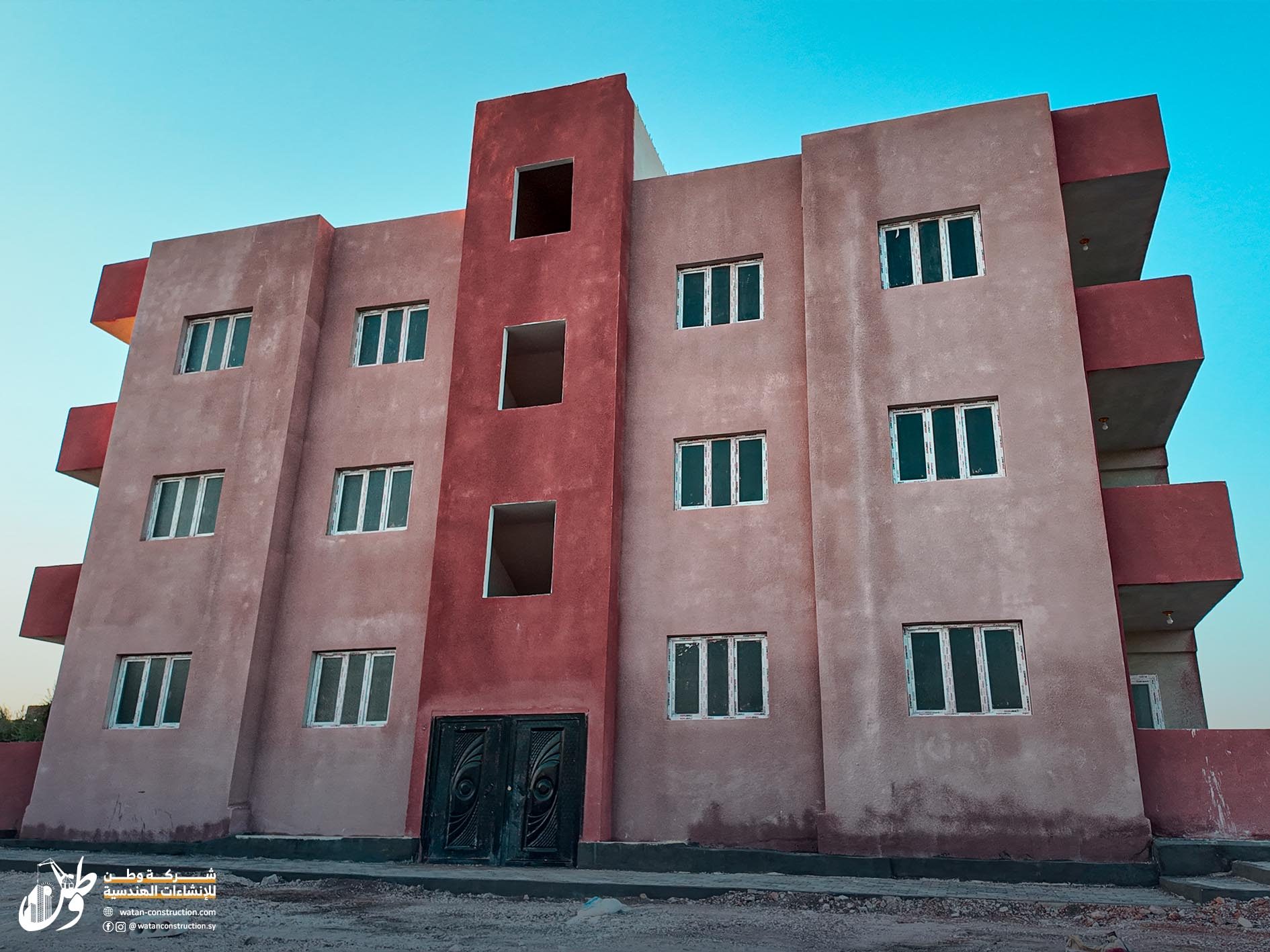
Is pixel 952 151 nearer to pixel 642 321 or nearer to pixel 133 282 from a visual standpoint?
pixel 642 321

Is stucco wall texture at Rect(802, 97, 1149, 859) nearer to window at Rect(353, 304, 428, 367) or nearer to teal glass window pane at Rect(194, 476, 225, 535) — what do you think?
window at Rect(353, 304, 428, 367)

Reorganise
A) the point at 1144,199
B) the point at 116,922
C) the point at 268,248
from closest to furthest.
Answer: the point at 116,922 → the point at 1144,199 → the point at 268,248

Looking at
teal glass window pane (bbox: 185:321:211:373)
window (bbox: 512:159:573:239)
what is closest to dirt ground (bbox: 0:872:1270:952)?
teal glass window pane (bbox: 185:321:211:373)

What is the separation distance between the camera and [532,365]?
19.6 meters

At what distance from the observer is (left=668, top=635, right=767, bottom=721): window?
15.0m

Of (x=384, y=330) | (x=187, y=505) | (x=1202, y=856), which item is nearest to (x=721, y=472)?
(x=384, y=330)

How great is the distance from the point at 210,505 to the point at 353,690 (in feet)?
15.6

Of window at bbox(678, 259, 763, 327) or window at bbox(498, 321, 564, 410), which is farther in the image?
window at bbox(498, 321, 564, 410)

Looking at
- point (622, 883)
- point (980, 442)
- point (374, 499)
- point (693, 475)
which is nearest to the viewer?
point (622, 883)

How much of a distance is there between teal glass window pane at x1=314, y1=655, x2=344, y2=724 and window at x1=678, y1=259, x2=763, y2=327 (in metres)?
8.43

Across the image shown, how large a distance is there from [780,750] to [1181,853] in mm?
5140

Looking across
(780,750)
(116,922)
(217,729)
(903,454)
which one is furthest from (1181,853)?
(217,729)

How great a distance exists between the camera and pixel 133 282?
2138 cm

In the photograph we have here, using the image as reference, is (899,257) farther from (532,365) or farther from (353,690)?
(353,690)
